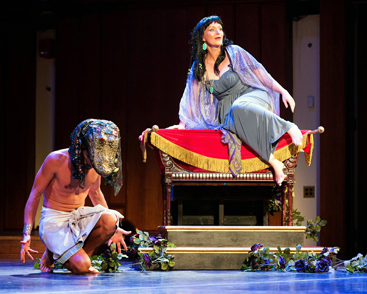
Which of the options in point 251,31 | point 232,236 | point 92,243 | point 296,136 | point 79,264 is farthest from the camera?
point 251,31

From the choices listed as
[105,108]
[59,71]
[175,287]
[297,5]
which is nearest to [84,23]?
[59,71]

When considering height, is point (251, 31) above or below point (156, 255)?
above

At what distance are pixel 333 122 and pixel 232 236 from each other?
228 cm

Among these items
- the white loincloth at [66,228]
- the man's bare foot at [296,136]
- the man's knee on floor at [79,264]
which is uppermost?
the man's bare foot at [296,136]

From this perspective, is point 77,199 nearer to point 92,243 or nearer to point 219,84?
point 92,243

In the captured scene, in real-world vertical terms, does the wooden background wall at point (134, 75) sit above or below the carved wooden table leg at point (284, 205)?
above

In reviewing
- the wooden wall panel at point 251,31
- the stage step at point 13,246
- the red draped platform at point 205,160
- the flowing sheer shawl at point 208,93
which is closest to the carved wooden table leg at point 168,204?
the red draped platform at point 205,160

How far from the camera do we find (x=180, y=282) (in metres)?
2.63

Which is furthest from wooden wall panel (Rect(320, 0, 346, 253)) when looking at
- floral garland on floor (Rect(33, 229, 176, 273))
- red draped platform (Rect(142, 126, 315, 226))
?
floral garland on floor (Rect(33, 229, 176, 273))

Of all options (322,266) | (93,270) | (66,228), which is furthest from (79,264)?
(322,266)

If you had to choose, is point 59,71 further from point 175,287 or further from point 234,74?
point 175,287

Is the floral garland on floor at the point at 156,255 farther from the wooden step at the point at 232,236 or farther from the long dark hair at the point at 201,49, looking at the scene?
the long dark hair at the point at 201,49

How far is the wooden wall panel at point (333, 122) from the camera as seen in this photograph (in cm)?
522

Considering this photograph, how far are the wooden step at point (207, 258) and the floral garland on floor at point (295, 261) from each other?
0.23 ft
